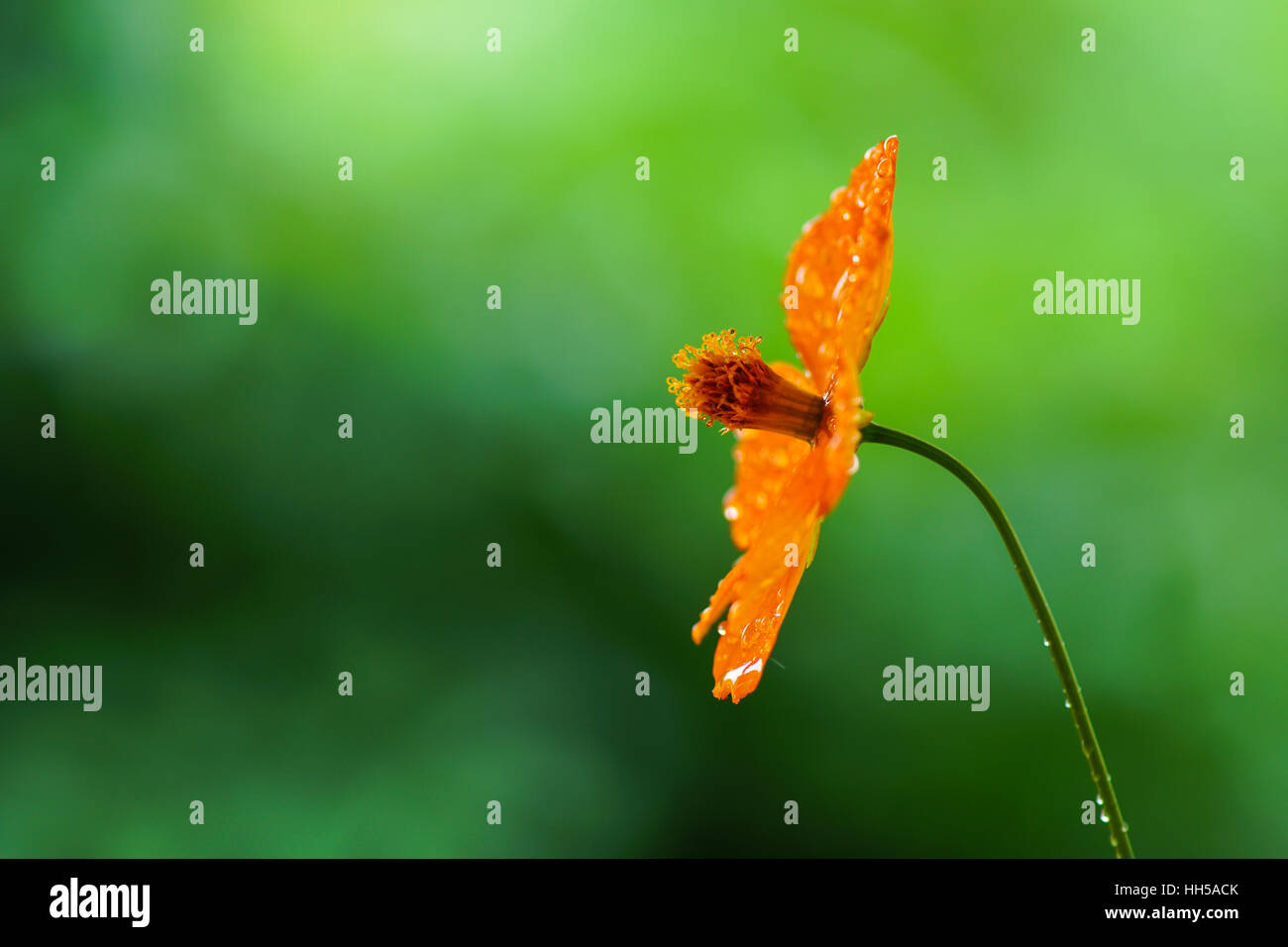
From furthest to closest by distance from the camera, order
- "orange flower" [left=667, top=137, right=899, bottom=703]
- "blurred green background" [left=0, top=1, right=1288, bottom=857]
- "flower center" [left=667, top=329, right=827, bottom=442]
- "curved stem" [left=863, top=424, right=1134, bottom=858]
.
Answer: "blurred green background" [left=0, top=1, right=1288, bottom=857] → "flower center" [left=667, top=329, right=827, bottom=442] → "orange flower" [left=667, top=137, right=899, bottom=703] → "curved stem" [left=863, top=424, right=1134, bottom=858]

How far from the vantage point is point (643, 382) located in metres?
Answer: 2.28

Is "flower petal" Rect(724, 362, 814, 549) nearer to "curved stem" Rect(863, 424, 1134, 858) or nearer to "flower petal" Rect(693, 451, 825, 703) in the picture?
"flower petal" Rect(693, 451, 825, 703)

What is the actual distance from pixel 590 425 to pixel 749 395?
1423 millimetres

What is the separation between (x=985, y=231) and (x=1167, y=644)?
3.21 feet

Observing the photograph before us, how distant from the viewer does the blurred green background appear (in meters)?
2.10

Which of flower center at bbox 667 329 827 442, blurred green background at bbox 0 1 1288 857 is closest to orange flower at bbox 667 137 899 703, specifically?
flower center at bbox 667 329 827 442

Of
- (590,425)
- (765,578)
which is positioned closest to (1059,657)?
(765,578)

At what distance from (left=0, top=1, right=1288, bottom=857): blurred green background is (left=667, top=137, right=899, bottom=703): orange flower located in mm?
1321

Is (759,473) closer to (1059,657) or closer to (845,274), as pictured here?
(845,274)

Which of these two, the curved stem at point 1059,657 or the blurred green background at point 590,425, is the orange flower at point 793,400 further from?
the blurred green background at point 590,425

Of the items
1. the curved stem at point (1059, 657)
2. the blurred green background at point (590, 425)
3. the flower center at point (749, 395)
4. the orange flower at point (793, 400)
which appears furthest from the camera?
the blurred green background at point (590, 425)

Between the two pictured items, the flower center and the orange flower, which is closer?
the orange flower

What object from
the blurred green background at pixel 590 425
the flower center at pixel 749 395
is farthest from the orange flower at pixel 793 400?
the blurred green background at pixel 590 425

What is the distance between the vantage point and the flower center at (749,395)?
0.84m
